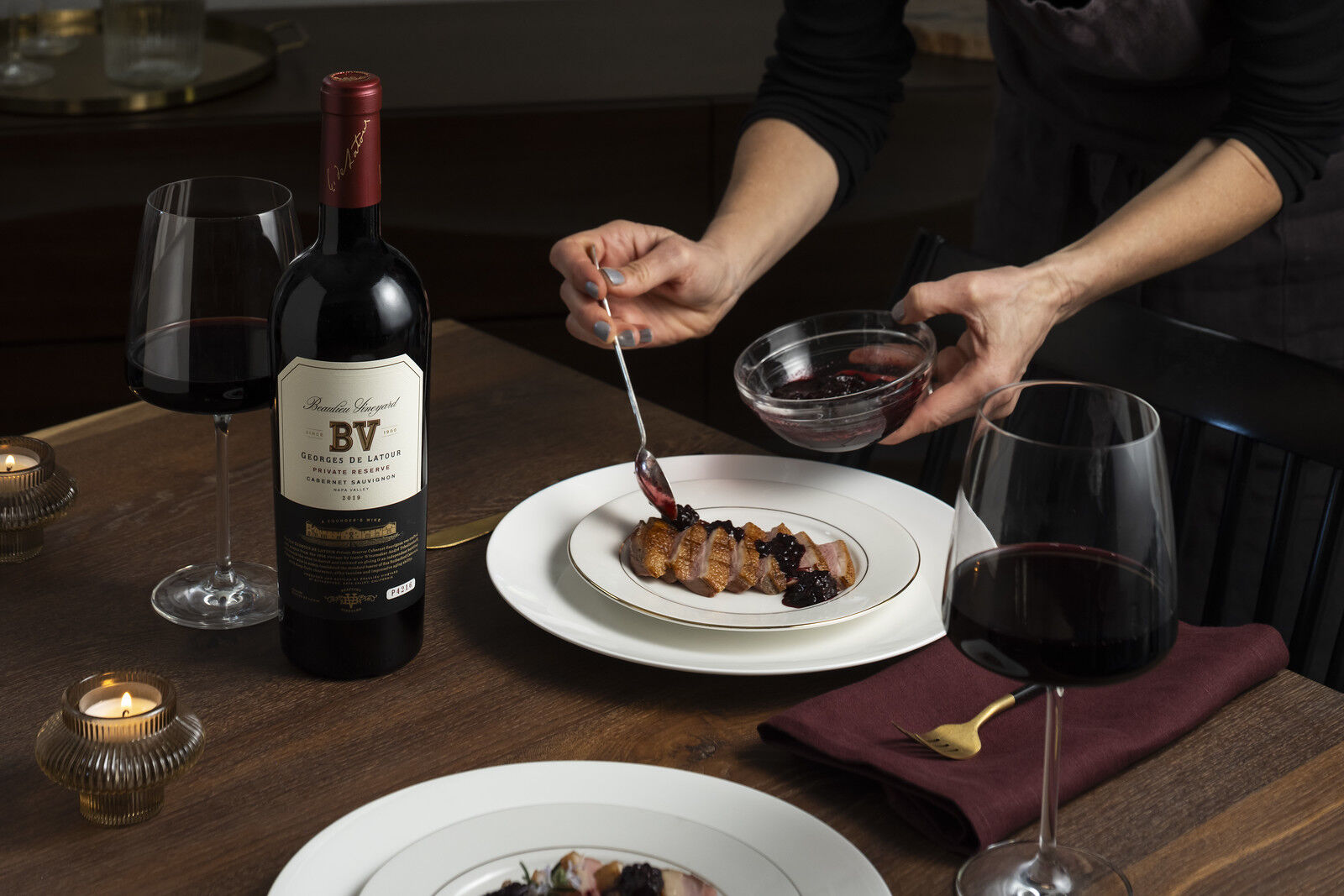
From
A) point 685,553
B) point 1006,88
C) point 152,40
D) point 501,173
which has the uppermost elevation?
point 1006,88

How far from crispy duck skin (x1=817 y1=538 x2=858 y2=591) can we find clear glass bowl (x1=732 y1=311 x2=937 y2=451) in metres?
0.09

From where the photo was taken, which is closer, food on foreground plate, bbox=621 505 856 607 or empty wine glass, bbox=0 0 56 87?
food on foreground plate, bbox=621 505 856 607

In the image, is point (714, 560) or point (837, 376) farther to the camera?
point (837, 376)

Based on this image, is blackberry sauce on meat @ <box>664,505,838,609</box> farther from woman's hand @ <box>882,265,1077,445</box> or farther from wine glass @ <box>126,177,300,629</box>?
wine glass @ <box>126,177,300,629</box>

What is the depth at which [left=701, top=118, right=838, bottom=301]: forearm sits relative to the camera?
1.45 m

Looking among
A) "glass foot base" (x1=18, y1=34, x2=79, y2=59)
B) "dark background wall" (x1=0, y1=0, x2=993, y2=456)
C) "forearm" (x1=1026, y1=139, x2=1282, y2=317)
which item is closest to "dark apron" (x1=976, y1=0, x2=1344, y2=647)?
"forearm" (x1=1026, y1=139, x2=1282, y2=317)

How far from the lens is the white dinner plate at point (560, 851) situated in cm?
71

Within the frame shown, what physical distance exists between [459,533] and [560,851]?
433 millimetres

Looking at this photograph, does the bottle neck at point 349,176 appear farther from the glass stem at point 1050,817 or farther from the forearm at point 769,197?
the forearm at point 769,197

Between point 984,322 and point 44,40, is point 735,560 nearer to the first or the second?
point 984,322

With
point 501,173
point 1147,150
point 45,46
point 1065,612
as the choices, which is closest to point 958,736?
point 1065,612

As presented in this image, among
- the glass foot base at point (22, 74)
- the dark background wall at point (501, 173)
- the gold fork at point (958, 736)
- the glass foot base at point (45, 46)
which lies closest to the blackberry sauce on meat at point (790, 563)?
the gold fork at point (958, 736)

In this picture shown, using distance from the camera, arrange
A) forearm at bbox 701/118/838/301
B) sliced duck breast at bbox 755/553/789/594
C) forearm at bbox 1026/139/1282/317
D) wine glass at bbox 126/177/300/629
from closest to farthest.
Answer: wine glass at bbox 126/177/300/629 → sliced duck breast at bbox 755/553/789/594 → forearm at bbox 1026/139/1282/317 → forearm at bbox 701/118/838/301

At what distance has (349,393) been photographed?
2.69 feet
